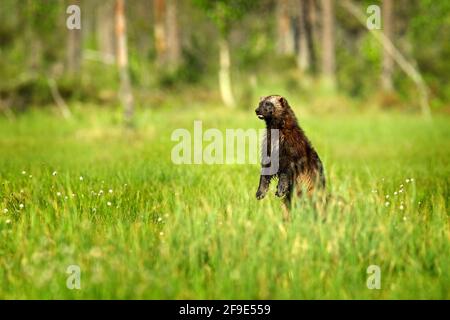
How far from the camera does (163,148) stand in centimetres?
1232

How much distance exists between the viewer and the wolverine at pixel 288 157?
21.2ft

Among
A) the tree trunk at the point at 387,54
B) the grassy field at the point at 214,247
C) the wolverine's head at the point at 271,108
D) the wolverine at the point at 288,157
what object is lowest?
the grassy field at the point at 214,247

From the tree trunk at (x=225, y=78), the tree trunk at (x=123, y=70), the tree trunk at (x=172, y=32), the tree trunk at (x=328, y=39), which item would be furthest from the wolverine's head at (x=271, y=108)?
the tree trunk at (x=172, y=32)

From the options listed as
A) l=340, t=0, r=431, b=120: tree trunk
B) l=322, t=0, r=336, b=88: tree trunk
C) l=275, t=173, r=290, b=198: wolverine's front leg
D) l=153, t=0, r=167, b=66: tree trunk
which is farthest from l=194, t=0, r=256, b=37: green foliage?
l=275, t=173, r=290, b=198: wolverine's front leg

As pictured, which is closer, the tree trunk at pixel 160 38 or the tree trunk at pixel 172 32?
the tree trunk at pixel 160 38

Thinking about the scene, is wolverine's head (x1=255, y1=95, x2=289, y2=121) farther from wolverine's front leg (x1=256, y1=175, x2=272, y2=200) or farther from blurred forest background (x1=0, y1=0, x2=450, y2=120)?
blurred forest background (x1=0, y1=0, x2=450, y2=120)

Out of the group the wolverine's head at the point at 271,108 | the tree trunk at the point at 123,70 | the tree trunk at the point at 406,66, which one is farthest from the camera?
the tree trunk at the point at 406,66

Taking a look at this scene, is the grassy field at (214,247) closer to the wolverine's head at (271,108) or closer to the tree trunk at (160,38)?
the wolverine's head at (271,108)

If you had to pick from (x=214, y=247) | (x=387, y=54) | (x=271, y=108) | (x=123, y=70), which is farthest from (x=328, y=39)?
(x=214, y=247)

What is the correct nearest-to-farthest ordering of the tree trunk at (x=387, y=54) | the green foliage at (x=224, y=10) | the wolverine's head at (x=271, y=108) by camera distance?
the wolverine's head at (x=271, y=108)
the green foliage at (x=224, y=10)
the tree trunk at (x=387, y=54)

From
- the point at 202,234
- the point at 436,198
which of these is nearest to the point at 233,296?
the point at 202,234

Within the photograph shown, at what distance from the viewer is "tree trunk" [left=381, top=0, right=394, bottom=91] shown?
2762cm

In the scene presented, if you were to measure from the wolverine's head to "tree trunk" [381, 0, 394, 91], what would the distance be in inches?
857
